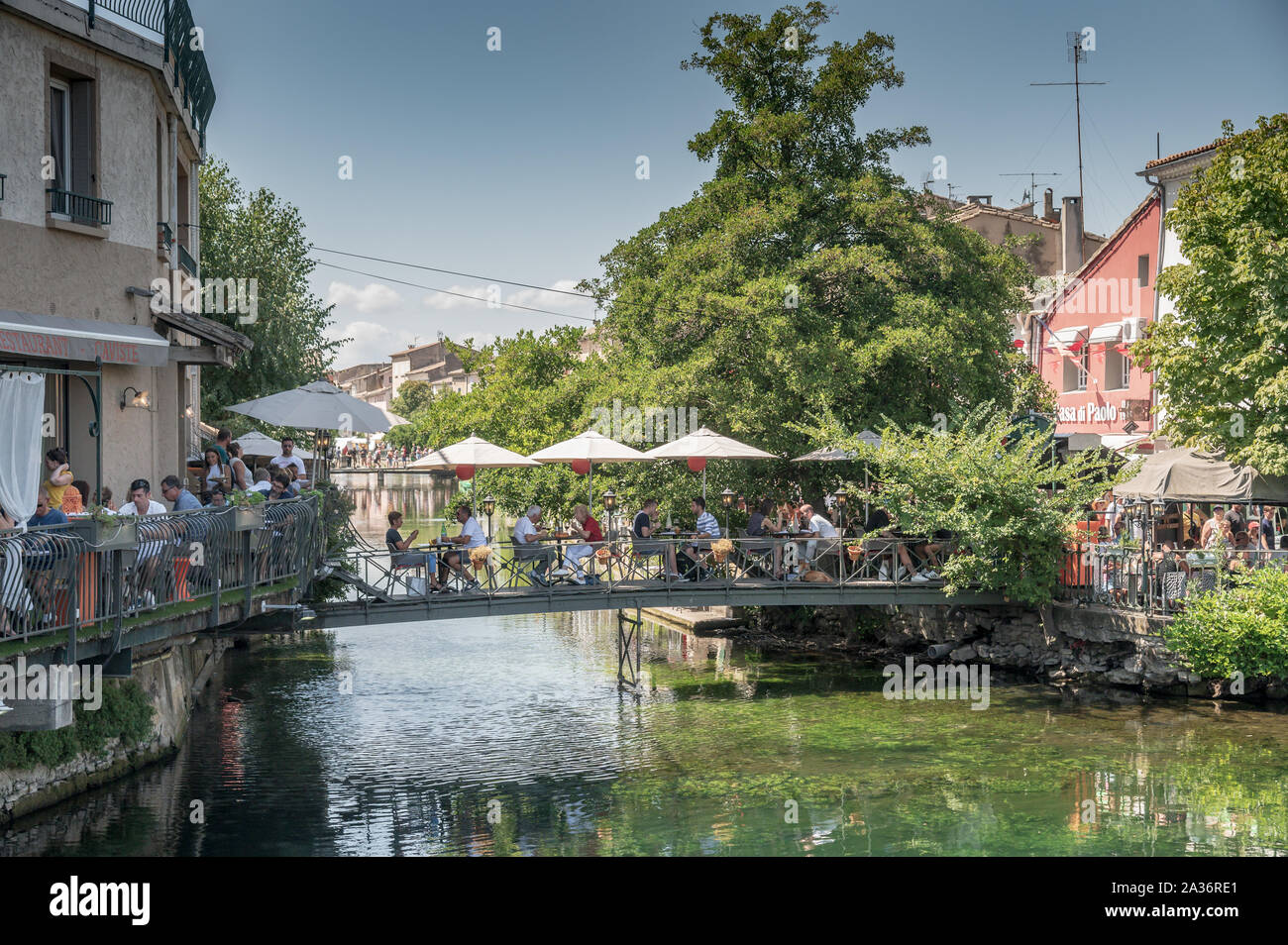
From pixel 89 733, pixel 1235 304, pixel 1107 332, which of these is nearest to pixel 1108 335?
pixel 1107 332

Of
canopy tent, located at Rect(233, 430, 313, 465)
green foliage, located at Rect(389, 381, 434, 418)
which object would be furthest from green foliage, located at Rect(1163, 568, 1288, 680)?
green foliage, located at Rect(389, 381, 434, 418)

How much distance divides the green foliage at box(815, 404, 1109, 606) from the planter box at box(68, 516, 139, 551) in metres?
13.8

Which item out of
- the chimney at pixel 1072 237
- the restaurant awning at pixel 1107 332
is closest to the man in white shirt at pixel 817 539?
the restaurant awning at pixel 1107 332

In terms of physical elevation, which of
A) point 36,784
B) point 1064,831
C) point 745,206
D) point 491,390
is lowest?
point 1064,831

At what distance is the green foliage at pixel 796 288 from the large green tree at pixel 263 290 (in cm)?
1180

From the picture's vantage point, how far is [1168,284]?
82.9ft

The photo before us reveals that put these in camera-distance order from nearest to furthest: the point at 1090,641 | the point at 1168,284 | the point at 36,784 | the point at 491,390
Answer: the point at 36,784 < the point at 1090,641 < the point at 1168,284 < the point at 491,390

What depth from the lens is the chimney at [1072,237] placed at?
1874 inches

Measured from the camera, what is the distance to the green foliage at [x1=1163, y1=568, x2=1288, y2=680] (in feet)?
62.7

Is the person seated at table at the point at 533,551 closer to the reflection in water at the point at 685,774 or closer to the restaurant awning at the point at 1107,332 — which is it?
the reflection in water at the point at 685,774

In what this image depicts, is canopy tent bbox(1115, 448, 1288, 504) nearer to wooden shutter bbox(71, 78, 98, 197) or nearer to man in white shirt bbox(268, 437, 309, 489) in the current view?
man in white shirt bbox(268, 437, 309, 489)
